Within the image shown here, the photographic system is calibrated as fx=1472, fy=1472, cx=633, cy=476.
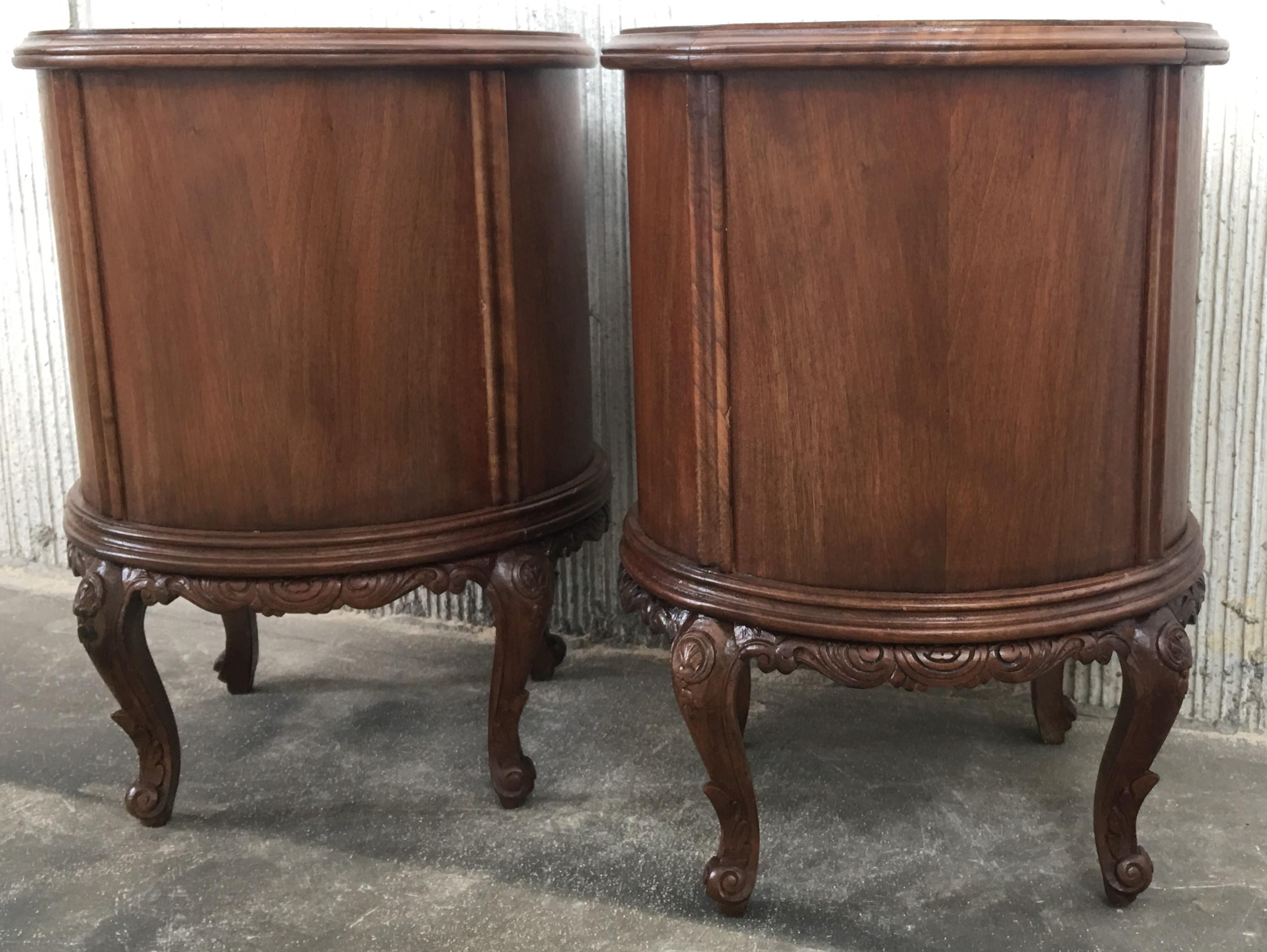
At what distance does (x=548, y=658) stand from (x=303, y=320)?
0.87 metres

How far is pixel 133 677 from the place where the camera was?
1.98 meters

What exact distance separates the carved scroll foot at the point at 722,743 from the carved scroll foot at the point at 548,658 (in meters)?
0.72

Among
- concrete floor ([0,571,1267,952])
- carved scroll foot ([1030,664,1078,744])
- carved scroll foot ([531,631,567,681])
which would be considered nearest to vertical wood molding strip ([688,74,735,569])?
concrete floor ([0,571,1267,952])

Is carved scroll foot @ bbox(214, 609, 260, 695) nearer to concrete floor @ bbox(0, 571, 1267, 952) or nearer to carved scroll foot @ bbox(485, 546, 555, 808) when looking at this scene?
concrete floor @ bbox(0, 571, 1267, 952)

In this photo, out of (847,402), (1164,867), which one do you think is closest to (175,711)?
(847,402)

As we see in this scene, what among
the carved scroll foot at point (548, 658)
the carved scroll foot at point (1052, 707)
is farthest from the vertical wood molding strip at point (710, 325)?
the carved scroll foot at point (548, 658)

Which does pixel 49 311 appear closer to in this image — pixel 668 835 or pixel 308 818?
pixel 308 818

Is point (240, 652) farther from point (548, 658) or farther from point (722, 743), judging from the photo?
point (722, 743)

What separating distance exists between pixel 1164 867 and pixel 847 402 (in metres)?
0.78

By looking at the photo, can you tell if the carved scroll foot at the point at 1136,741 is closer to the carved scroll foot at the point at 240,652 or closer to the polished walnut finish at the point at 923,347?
the polished walnut finish at the point at 923,347

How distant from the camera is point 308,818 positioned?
6.71ft

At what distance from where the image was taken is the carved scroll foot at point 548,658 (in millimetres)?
2471

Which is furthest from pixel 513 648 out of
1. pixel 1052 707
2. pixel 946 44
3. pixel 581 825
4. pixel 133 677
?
pixel 946 44

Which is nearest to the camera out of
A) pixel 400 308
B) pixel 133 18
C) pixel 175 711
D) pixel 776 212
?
pixel 776 212
